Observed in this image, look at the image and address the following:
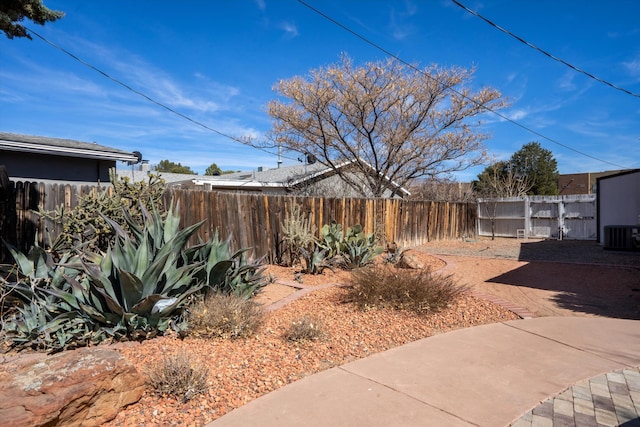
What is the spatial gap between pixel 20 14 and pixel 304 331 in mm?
6268

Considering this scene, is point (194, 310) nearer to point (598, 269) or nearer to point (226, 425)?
point (226, 425)

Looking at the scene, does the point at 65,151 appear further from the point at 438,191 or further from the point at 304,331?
the point at 438,191

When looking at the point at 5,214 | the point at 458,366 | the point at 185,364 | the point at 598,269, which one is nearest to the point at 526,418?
the point at 458,366

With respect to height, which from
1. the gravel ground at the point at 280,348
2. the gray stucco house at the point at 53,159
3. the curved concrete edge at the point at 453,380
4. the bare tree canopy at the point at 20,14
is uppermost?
the bare tree canopy at the point at 20,14

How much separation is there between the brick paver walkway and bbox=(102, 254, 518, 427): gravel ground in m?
1.63

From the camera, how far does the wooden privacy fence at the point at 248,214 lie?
20.3ft

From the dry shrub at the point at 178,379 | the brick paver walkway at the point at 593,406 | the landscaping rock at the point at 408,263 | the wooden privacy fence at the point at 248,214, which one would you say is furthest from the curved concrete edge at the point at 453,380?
the landscaping rock at the point at 408,263

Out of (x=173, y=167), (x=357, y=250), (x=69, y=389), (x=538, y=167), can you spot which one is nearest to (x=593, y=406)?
(x=69, y=389)

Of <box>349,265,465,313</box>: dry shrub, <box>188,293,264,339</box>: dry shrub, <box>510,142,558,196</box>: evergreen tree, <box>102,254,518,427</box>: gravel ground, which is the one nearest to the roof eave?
<box>102,254,518,427</box>: gravel ground

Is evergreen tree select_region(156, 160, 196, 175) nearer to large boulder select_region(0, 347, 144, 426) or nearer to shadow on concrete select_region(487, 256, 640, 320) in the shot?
shadow on concrete select_region(487, 256, 640, 320)

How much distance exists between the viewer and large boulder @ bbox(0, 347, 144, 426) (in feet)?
7.89

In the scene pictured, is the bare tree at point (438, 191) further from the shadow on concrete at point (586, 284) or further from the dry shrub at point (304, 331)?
the dry shrub at point (304, 331)

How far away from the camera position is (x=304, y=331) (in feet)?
13.9

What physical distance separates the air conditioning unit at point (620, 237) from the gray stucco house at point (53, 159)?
1492cm
